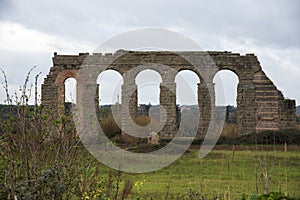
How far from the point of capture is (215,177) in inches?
459

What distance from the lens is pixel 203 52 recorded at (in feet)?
82.5

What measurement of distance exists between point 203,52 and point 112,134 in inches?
224

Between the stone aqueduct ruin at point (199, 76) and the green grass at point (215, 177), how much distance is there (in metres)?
8.24

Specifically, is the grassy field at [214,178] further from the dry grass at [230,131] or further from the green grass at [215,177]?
the dry grass at [230,131]

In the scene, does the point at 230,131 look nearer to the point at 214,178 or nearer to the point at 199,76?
the point at 199,76

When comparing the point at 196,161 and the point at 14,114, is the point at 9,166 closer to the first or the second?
the point at 14,114

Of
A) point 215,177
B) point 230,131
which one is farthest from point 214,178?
point 230,131

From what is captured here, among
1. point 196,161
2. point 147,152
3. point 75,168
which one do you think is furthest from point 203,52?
point 75,168

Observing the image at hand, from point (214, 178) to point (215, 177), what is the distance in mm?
185

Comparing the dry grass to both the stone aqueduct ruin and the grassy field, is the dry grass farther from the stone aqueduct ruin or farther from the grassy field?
the grassy field

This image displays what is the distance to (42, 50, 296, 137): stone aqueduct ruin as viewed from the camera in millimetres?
24891

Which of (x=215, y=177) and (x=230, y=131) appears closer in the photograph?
(x=215, y=177)

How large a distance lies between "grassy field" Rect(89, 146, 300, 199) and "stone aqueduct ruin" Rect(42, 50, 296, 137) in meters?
8.24

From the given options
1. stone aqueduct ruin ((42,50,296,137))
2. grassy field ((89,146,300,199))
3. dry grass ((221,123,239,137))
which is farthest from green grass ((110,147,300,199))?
stone aqueduct ruin ((42,50,296,137))
